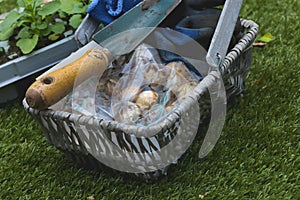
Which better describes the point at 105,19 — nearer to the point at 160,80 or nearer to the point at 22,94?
the point at 160,80

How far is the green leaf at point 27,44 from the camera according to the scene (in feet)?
6.20

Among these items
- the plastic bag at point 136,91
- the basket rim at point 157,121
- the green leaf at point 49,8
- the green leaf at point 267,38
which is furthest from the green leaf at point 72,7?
the green leaf at point 267,38

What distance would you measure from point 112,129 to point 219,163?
37cm

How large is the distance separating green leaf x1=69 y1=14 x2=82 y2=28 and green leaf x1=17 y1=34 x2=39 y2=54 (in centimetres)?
13

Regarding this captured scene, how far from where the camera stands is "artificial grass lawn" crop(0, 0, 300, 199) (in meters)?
1.53

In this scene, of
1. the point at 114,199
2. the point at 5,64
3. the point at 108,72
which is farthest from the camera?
the point at 5,64

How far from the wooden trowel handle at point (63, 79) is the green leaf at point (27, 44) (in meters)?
0.37

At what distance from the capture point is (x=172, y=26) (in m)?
1.73

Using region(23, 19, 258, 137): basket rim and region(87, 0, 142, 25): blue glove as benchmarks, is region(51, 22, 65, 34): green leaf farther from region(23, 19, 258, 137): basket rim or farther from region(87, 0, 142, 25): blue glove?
region(23, 19, 258, 137): basket rim

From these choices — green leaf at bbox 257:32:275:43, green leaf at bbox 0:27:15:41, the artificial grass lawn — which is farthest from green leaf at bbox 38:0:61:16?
green leaf at bbox 257:32:275:43

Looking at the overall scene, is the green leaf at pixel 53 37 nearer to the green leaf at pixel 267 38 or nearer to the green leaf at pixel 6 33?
the green leaf at pixel 6 33

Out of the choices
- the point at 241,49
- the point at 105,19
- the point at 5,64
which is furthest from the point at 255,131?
the point at 5,64

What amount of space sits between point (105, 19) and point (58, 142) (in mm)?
427

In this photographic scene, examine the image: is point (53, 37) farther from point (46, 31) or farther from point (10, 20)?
point (10, 20)
